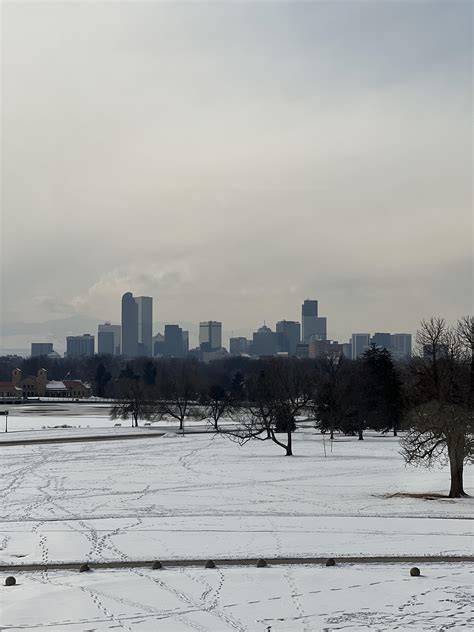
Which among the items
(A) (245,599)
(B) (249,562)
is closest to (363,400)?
(B) (249,562)

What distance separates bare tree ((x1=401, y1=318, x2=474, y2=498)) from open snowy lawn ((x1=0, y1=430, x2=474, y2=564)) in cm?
213

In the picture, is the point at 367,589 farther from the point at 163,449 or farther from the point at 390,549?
the point at 163,449

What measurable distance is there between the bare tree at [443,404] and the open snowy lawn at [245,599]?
1331 cm

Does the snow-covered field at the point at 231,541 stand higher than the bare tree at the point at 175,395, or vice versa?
the bare tree at the point at 175,395

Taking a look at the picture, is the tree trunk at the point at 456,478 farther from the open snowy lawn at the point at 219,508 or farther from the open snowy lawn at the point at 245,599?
the open snowy lawn at the point at 245,599

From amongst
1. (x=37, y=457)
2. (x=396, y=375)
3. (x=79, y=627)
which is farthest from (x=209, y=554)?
(x=396, y=375)

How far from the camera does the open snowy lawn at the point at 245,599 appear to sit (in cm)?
1758

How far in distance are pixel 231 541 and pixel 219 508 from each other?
712 cm

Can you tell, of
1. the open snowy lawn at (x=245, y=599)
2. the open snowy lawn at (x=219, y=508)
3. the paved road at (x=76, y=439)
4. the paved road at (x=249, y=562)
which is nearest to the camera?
the open snowy lawn at (x=245, y=599)

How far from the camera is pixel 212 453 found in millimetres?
60344

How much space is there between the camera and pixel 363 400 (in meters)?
82.0

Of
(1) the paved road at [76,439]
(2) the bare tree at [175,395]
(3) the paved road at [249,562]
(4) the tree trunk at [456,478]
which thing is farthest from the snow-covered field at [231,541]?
(2) the bare tree at [175,395]

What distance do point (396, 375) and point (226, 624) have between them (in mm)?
70115

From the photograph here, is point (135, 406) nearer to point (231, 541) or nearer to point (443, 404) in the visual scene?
point (443, 404)
